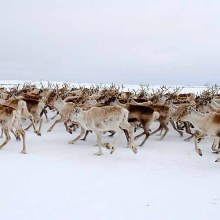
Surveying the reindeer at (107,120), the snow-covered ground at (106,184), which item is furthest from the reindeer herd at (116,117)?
the snow-covered ground at (106,184)

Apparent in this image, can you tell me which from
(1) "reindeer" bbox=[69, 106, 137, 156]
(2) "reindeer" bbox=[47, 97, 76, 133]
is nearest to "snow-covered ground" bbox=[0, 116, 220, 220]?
(1) "reindeer" bbox=[69, 106, 137, 156]

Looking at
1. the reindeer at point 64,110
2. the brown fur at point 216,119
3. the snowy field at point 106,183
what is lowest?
the snowy field at point 106,183

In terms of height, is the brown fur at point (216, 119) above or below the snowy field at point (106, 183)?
above

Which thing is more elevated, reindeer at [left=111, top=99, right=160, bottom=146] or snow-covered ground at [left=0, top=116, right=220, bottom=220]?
reindeer at [left=111, top=99, right=160, bottom=146]

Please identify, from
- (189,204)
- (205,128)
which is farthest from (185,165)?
(189,204)

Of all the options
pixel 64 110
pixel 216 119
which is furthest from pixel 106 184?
pixel 64 110

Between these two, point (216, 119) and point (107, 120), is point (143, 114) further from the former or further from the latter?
point (216, 119)

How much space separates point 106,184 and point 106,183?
5cm

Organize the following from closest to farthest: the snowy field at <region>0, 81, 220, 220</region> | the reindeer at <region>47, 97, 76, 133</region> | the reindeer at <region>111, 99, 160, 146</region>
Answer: the snowy field at <region>0, 81, 220, 220</region>, the reindeer at <region>111, 99, 160, 146</region>, the reindeer at <region>47, 97, 76, 133</region>

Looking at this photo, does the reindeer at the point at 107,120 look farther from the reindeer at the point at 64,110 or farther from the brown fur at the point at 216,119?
the reindeer at the point at 64,110

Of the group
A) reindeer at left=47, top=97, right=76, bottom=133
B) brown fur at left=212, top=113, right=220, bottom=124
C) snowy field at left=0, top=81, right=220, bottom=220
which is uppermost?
brown fur at left=212, top=113, right=220, bottom=124

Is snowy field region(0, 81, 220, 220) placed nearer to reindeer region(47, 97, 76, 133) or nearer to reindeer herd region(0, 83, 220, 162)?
reindeer herd region(0, 83, 220, 162)

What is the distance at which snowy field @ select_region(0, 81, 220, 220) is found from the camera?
491cm

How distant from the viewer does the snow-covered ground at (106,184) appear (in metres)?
4.91
